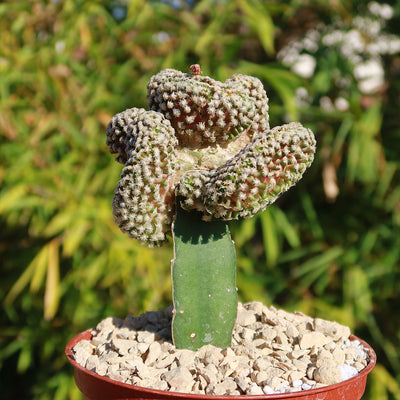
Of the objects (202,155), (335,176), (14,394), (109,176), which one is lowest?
(14,394)

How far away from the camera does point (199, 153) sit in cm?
96

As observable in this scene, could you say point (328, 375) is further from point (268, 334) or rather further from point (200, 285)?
point (200, 285)

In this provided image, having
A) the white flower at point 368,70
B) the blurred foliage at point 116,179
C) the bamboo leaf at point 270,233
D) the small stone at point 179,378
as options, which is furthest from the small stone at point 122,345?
the white flower at point 368,70

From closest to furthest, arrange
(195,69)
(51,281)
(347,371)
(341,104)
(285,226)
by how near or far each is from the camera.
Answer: (347,371) → (195,69) → (51,281) → (285,226) → (341,104)

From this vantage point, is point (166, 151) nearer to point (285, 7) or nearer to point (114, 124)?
point (114, 124)

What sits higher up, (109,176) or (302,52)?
(302,52)

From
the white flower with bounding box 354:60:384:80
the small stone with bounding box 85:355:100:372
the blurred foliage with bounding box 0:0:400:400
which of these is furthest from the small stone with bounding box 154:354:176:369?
the white flower with bounding box 354:60:384:80

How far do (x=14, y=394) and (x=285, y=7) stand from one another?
2206 mm

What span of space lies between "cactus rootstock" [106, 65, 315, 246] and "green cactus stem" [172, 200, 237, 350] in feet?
0.13

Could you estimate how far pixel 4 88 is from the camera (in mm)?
1888

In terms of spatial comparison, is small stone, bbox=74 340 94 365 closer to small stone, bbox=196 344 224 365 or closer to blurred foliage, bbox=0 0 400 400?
small stone, bbox=196 344 224 365

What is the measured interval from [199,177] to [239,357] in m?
0.32

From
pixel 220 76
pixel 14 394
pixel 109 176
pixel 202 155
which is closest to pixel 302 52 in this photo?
pixel 220 76

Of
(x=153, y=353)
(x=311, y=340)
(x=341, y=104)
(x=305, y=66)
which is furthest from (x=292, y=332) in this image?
(x=305, y=66)
